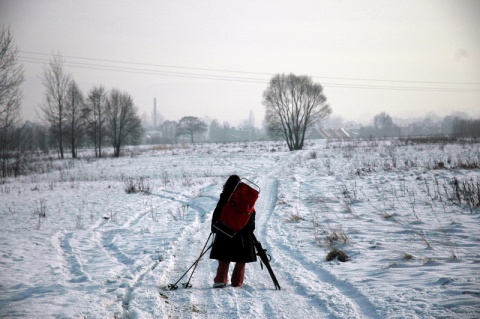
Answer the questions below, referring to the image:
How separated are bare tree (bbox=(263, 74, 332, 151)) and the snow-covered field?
1188 inches

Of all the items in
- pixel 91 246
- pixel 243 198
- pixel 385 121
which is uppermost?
pixel 385 121

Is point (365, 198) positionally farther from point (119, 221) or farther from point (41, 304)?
point (41, 304)

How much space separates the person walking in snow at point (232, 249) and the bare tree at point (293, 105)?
121 feet

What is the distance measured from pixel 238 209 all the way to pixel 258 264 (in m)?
1.90

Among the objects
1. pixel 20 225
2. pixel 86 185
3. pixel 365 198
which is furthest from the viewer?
pixel 86 185

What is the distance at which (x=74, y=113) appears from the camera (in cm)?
3878

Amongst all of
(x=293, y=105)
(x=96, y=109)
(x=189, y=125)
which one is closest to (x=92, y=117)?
(x=96, y=109)

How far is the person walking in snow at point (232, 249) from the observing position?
175 inches

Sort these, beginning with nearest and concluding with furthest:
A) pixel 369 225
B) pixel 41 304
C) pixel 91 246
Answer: pixel 41 304 → pixel 91 246 → pixel 369 225

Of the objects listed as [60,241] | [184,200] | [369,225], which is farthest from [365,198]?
[60,241]

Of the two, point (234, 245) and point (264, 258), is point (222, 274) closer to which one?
point (234, 245)

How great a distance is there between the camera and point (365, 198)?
10.5 meters

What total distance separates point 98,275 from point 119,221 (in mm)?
3947

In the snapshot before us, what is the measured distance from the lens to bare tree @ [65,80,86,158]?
38.0 metres
